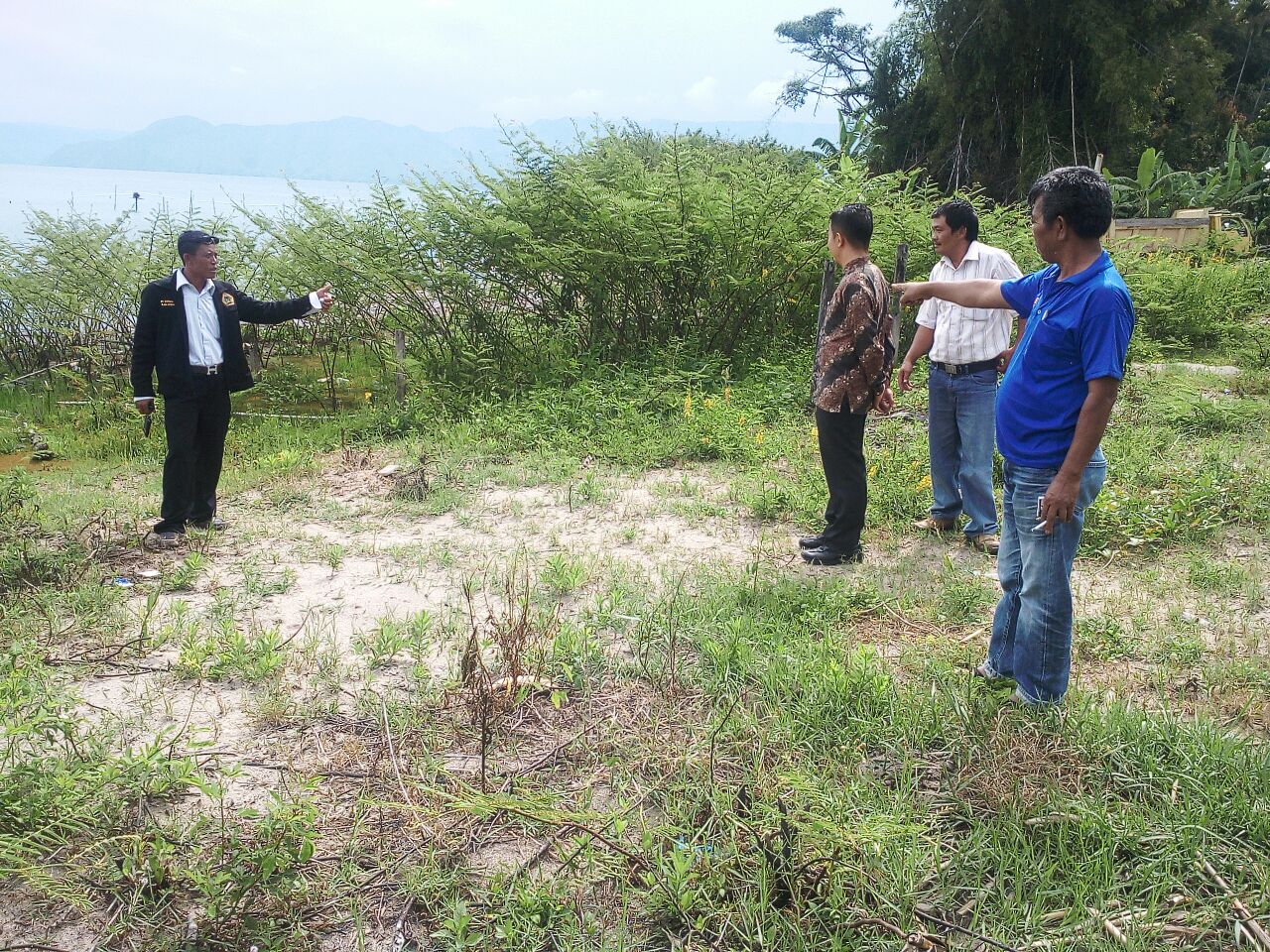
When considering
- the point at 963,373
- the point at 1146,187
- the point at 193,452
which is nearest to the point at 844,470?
the point at 963,373

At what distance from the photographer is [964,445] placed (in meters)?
5.44

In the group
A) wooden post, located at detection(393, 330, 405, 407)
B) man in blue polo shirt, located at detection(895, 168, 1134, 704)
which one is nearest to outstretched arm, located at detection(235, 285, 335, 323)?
wooden post, located at detection(393, 330, 405, 407)

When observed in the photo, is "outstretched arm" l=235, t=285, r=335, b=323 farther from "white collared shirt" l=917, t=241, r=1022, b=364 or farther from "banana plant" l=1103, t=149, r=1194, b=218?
"banana plant" l=1103, t=149, r=1194, b=218

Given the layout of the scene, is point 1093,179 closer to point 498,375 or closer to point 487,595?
point 487,595

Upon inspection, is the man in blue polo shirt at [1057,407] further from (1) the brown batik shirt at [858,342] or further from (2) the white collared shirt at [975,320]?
(2) the white collared shirt at [975,320]

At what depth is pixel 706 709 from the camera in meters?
3.71

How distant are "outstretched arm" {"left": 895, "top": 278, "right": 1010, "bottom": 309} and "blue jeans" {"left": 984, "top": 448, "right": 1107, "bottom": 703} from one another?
0.78m

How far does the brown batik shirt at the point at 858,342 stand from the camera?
508 cm

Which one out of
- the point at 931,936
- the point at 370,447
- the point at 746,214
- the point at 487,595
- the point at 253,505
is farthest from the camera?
the point at 746,214

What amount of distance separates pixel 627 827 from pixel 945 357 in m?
3.42

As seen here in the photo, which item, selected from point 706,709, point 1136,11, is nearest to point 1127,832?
point 706,709

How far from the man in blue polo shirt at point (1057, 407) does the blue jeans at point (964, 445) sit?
179 cm

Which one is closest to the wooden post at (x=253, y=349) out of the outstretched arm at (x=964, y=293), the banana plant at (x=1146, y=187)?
the outstretched arm at (x=964, y=293)

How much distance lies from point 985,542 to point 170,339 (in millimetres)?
5180
